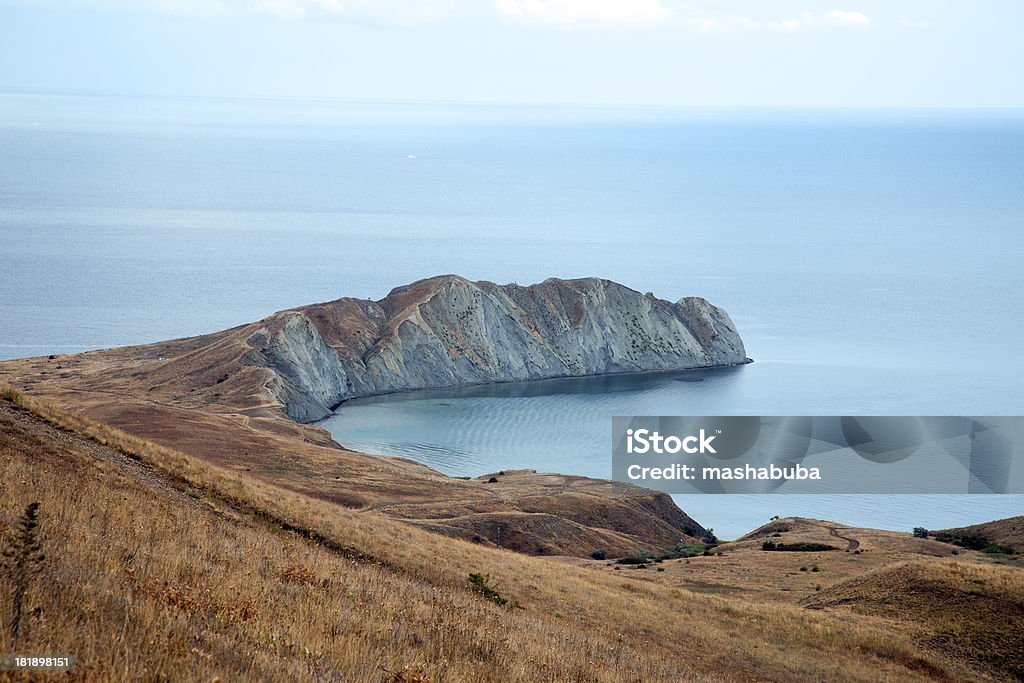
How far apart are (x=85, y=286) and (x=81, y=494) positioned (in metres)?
124

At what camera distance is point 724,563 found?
114ft

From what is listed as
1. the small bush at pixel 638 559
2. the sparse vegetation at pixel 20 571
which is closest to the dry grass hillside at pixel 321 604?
the sparse vegetation at pixel 20 571

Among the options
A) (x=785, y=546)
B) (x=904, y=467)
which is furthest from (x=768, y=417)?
(x=785, y=546)

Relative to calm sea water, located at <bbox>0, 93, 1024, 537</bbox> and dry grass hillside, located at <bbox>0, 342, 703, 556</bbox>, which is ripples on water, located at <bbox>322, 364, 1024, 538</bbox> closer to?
calm sea water, located at <bbox>0, 93, 1024, 537</bbox>

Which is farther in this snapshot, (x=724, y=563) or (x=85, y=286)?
(x=85, y=286)

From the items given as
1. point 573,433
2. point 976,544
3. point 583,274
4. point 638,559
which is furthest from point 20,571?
point 583,274

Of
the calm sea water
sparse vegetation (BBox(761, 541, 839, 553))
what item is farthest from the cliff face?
sparse vegetation (BBox(761, 541, 839, 553))

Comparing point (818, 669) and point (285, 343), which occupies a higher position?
point (285, 343)

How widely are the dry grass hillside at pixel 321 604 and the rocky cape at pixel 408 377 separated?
9936 mm

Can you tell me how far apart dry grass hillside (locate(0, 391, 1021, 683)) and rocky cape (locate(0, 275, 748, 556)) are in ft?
32.6

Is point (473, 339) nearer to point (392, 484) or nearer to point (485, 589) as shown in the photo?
point (392, 484)

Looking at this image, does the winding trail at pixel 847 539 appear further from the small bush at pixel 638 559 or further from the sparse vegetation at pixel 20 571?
the sparse vegetation at pixel 20 571

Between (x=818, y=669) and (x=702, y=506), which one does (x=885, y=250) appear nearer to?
(x=702, y=506)

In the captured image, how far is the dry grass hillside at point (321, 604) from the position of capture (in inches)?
305
